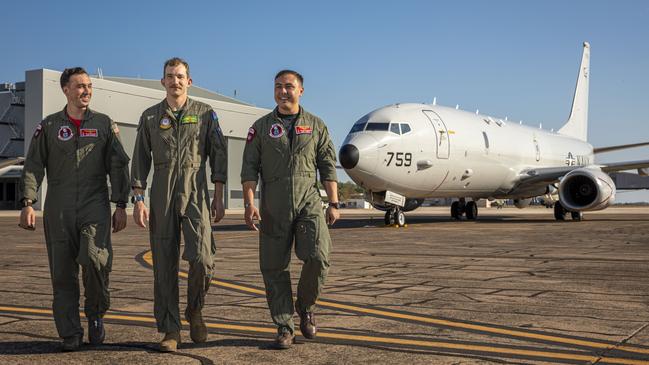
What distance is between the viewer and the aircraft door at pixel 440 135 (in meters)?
22.3

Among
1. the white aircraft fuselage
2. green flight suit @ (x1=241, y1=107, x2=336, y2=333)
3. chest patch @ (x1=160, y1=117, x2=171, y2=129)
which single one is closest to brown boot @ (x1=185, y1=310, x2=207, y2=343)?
green flight suit @ (x1=241, y1=107, x2=336, y2=333)

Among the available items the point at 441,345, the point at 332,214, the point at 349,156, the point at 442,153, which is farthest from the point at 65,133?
the point at 442,153

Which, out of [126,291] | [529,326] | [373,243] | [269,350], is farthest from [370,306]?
[373,243]

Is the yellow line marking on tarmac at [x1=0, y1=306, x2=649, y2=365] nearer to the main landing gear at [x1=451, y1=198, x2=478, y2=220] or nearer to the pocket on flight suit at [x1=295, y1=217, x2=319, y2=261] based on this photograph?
the pocket on flight suit at [x1=295, y1=217, x2=319, y2=261]

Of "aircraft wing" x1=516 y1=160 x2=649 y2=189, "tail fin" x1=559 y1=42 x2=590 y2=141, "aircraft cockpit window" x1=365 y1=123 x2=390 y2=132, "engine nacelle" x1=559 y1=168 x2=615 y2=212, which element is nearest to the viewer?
"aircraft cockpit window" x1=365 y1=123 x2=390 y2=132

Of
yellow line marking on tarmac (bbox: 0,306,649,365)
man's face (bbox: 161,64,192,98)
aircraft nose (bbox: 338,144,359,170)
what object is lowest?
Result: yellow line marking on tarmac (bbox: 0,306,649,365)

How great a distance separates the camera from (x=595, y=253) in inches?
506

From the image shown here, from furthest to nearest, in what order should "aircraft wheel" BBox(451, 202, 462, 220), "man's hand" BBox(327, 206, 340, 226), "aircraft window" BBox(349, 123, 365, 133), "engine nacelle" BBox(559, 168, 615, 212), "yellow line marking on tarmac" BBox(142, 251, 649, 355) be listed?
"aircraft wheel" BBox(451, 202, 462, 220), "engine nacelle" BBox(559, 168, 615, 212), "aircraft window" BBox(349, 123, 365, 133), "man's hand" BBox(327, 206, 340, 226), "yellow line marking on tarmac" BBox(142, 251, 649, 355)

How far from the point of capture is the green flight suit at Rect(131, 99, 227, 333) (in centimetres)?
511

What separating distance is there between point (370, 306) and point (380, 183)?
13.9 metres

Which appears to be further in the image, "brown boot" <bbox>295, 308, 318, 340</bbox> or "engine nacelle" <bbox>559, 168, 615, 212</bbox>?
"engine nacelle" <bbox>559, 168, 615, 212</bbox>

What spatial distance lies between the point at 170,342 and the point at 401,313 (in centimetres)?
236

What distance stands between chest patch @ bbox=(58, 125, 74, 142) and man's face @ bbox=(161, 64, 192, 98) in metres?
0.82

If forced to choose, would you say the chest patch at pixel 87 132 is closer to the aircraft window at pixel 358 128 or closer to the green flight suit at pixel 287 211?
the green flight suit at pixel 287 211
